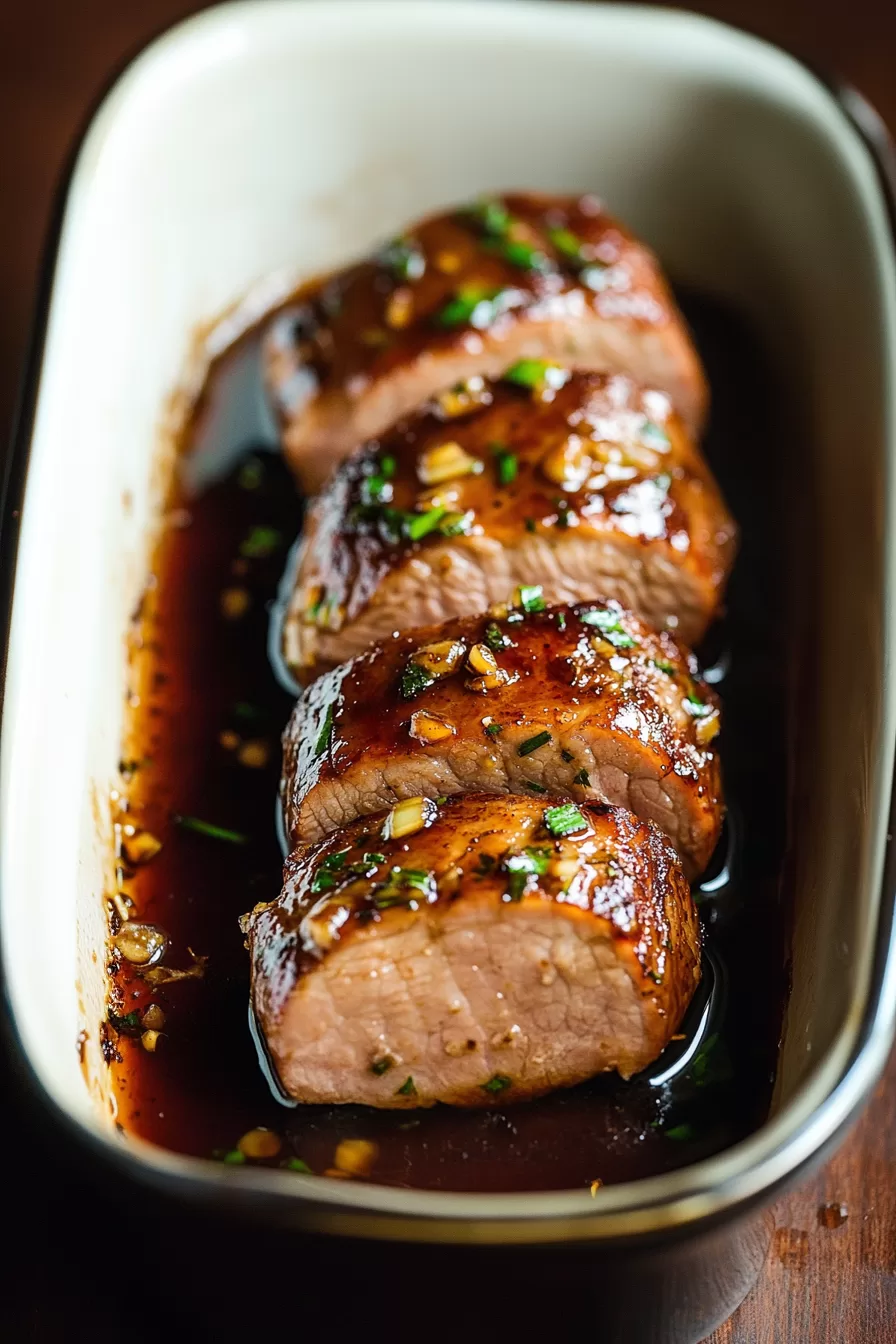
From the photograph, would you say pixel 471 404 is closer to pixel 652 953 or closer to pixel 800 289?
pixel 800 289

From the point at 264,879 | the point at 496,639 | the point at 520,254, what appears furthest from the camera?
the point at 520,254

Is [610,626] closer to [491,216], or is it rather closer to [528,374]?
[528,374]

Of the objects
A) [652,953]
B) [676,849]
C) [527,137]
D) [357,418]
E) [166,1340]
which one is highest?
[527,137]

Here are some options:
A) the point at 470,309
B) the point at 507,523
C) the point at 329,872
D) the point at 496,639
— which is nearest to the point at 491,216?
the point at 470,309

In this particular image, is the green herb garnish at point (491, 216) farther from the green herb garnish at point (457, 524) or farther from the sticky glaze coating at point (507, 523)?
the green herb garnish at point (457, 524)

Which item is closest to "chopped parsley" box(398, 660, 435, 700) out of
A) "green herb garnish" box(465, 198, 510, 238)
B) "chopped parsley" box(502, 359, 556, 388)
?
"chopped parsley" box(502, 359, 556, 388)

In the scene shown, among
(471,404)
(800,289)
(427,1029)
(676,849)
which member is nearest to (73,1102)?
(427,1029)

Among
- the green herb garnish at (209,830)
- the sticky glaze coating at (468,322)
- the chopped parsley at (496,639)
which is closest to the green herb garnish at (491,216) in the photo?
the sticky glaze coating at (468,322)
